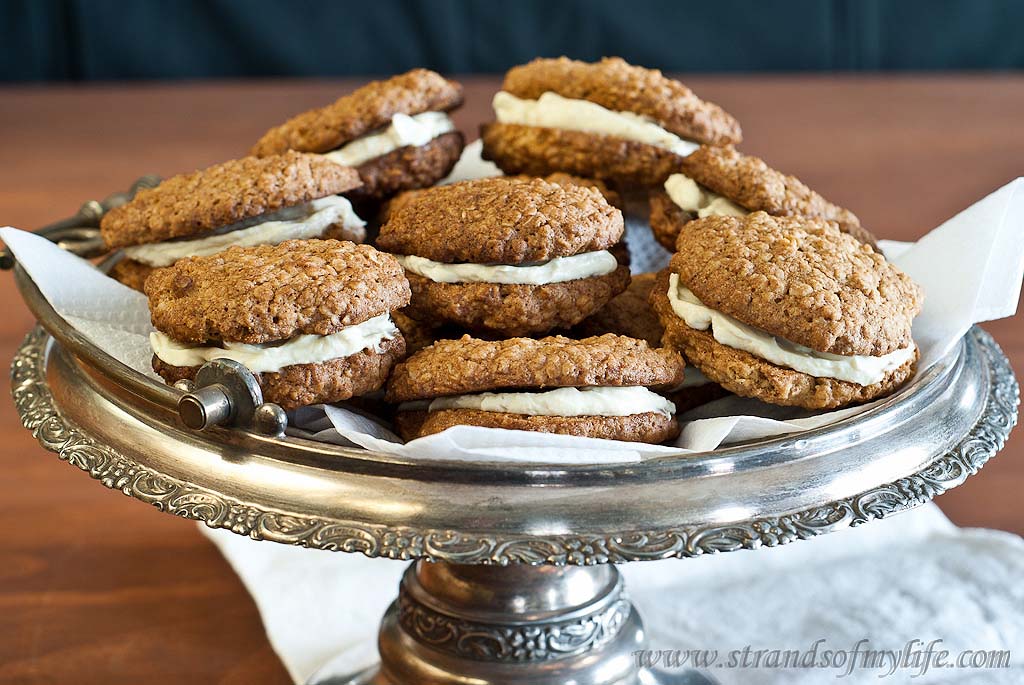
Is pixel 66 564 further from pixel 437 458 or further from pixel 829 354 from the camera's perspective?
pixel 829 354

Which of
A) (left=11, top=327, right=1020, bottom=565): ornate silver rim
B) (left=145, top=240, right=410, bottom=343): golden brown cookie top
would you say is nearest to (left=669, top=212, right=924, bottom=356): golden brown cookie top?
(left=11, top=327, right=1020, bottom=565): ornate silver rim

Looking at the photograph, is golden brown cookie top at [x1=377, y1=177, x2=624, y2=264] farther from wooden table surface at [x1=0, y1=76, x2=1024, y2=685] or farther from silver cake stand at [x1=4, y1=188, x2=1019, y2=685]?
wooden table surface at [x1=0, y1=76, x2=1024, y2=685]

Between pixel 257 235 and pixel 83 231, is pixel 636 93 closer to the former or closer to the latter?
pixel 257 235

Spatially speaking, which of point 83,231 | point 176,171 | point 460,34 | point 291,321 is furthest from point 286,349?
point 460,34

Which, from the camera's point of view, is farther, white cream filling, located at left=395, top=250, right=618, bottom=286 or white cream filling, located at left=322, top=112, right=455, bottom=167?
white cream filling, located at left=322, top=112, right=455, bottom=167

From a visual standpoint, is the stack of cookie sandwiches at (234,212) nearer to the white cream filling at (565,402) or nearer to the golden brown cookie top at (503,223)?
the golden brown cookie top at (503,223)

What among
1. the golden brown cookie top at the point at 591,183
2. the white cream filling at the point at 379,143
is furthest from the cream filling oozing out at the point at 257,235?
the golden brown cookie top at the point at 591,183

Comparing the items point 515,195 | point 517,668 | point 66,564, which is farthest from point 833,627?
point 66,564
